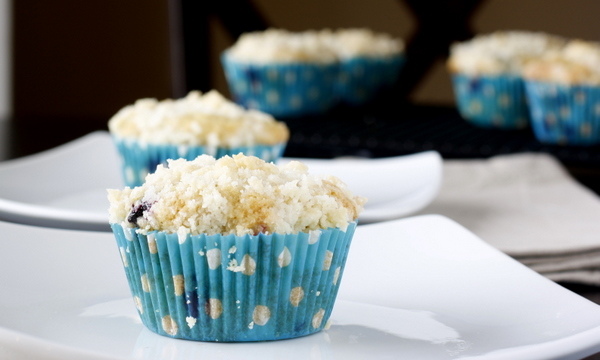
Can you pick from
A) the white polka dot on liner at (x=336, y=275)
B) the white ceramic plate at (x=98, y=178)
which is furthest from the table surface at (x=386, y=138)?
the white polka dot on liner at (x=336, y=275)

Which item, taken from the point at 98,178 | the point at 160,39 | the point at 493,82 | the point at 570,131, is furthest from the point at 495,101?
the point at 160,39

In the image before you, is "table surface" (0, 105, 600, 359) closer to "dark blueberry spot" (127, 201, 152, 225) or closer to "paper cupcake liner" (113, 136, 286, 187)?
"paper cupcake liner" (113, 136, 286, 187)

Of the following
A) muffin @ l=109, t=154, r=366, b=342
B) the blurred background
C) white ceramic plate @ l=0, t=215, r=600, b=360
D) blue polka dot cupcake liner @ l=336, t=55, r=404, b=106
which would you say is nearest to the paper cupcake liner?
white ceramic plate @ l=0, t=215, r=600, b=360

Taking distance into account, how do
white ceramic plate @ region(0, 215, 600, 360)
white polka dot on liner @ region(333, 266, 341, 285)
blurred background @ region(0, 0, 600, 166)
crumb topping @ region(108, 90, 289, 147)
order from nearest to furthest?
white ceramic plate @ region(0, 215, 600, 360)
white polka dot on liner @ region(333, 266, 341, 285)
crumb topping @ region(108, 90, 289, 147)
blurred background @ region(0, 0, 600, 166)

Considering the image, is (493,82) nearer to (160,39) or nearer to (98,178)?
(98,178)

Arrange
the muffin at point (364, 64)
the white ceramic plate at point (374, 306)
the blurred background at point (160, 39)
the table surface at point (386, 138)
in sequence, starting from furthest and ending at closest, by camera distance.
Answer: the blurred background at point (160, 39), the muffin at point (364, 64), the table surface at point (386, 138), the white ceramic plate at point (374, 306)

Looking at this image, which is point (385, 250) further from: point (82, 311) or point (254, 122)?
point (254, 122)

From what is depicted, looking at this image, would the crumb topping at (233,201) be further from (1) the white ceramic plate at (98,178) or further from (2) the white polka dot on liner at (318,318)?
(1) the white ceramic plate at (98,178)

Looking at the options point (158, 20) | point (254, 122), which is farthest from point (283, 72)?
point (158, 20)
